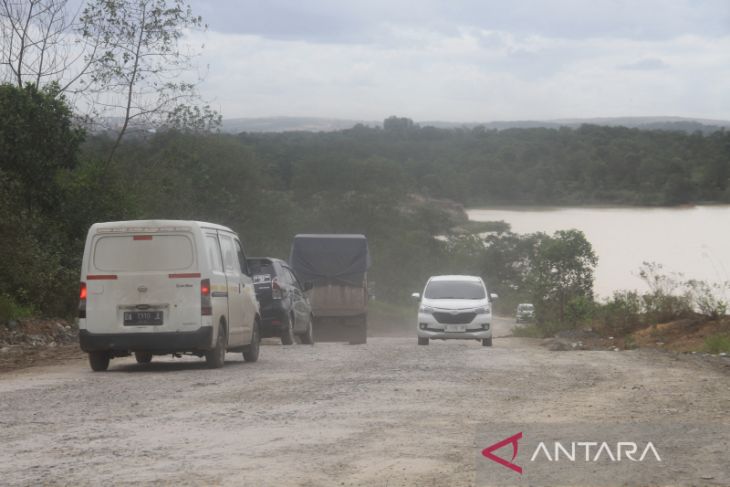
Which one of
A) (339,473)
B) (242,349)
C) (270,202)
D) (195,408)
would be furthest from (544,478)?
(270,202)

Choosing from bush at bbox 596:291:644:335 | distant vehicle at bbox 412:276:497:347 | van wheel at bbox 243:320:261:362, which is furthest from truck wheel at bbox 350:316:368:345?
van wheel at bbox 243:320:261:362

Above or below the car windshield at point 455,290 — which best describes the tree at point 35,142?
above

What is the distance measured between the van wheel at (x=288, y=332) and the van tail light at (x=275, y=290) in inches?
24.5

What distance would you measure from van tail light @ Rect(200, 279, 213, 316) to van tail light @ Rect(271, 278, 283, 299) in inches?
316

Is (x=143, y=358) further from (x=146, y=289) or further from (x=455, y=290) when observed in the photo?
(x=455, y=290)

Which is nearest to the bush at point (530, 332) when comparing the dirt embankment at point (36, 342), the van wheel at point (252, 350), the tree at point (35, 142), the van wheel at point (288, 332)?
the van wheel at point (288, 332)

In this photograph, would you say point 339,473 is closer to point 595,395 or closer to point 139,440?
point 139,440

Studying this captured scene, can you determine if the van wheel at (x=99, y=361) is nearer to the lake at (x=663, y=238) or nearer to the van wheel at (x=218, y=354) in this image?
the van wheel at (x=218, y=354)

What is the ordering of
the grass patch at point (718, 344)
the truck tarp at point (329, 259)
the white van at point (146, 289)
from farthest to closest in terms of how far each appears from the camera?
the truck tarp at point (329, 259) < the grass patch at point (718, 344) < the white van at point (146, 289)

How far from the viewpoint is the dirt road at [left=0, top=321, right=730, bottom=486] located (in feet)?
23.6

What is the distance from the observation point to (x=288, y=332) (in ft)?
78.9

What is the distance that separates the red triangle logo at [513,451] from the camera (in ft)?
23.6

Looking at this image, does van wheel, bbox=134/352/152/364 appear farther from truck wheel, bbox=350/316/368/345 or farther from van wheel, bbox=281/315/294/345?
truck wheel, bbox=350/316/368/345

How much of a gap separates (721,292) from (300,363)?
38.2 ft
